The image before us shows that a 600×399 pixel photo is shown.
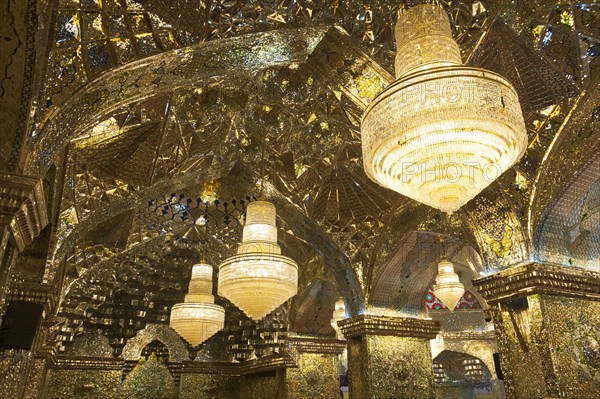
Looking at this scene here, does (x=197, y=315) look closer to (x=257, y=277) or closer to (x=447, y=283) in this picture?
(x=257, y=277)

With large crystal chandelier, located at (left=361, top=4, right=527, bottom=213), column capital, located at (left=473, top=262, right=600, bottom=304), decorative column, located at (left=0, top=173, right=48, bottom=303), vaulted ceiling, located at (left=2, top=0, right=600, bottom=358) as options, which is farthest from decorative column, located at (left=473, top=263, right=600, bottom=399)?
decorative column, located at (left=0, top=173, right=48, bottom=303)

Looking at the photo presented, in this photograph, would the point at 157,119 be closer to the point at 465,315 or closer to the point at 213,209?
the point at 213,209

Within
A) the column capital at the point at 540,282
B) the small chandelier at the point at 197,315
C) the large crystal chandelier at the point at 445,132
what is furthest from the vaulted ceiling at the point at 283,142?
the large crystal chandelier at the point at 445,132

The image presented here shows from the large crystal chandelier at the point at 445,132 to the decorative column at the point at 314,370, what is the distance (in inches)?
242

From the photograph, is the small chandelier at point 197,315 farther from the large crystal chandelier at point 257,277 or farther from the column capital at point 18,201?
the column capital at point 18,201

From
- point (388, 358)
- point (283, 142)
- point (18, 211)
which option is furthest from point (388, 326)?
point (18, 211)

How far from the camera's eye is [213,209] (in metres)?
7.43

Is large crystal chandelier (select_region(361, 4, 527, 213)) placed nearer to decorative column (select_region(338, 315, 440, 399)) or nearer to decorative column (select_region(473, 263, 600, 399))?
decorative column (select_region(473, 263, 600, 399))

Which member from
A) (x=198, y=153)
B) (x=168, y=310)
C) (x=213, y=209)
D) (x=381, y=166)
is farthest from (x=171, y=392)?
(x=381, y=166)

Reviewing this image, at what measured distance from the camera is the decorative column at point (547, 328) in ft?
14.3

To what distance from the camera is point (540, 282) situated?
15.0ft

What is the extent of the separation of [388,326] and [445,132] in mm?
4536

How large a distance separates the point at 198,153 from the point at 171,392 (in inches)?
241

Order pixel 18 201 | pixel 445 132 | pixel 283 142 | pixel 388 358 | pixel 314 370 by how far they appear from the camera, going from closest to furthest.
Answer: pixel 445 132 < pixel 18 201 < pixel 283 142 < pixel 388 358 < pixel 314 370
